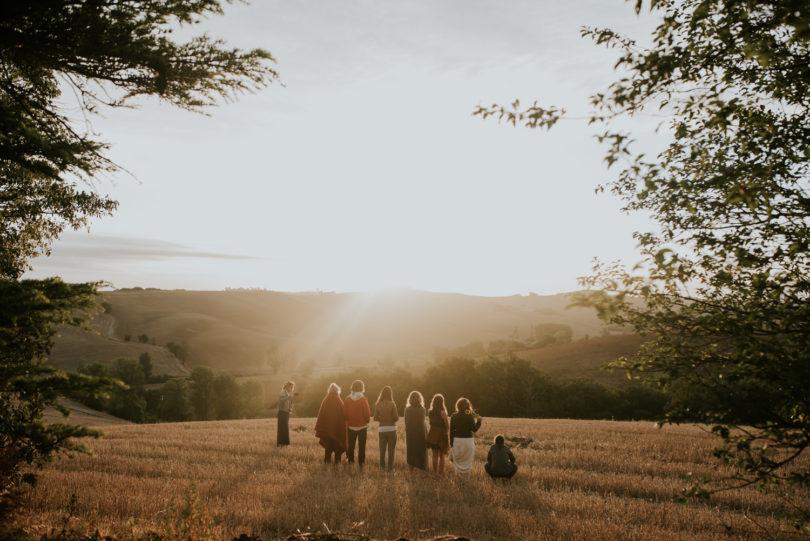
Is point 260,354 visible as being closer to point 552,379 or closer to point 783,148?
point 552,379

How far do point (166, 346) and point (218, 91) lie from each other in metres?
120

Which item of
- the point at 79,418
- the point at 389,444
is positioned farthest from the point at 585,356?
the point at 389,444

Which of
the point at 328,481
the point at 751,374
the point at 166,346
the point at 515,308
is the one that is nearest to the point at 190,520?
the point at 328,481

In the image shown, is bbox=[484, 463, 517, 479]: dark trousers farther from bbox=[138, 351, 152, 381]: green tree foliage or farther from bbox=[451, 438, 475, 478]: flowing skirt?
bbox=[138, 351, 152, 381]: green tree foliage

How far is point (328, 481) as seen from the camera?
968cm

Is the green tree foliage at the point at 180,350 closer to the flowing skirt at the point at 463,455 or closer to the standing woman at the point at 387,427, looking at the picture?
the standing woman at the point at 387,427

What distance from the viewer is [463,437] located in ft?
35.8

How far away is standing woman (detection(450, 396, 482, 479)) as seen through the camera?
10.7m

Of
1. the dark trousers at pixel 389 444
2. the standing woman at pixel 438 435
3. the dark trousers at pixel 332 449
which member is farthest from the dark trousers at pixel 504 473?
the dark trousers at pixel 332 449

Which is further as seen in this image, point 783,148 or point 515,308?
point 515,308

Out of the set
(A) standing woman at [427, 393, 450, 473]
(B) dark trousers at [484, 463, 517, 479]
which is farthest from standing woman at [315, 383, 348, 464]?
(B) dark trousers at [484, 463, 517, 479]

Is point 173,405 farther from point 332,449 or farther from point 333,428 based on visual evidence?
point 333,428

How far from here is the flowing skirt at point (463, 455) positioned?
10.6 metres

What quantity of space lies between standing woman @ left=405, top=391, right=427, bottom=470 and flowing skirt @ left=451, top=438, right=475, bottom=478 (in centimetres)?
106
